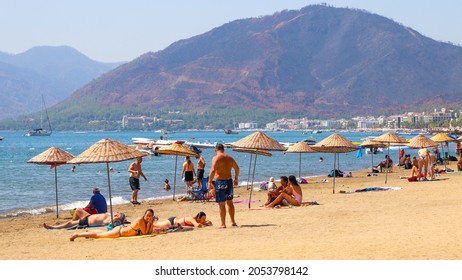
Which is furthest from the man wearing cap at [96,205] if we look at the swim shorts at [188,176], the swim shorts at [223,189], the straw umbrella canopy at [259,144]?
the swim shorts at [188,176]

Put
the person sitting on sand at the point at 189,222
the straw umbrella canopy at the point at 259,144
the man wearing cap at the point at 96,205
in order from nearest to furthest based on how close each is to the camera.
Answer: the person sitting on sand at the point at 189,222, the man wearing cap at the point at 96,205, the straw umbrella canopy at the point at 259,144

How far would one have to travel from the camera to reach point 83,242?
11656 millimetres

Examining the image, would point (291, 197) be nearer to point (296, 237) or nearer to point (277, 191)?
point (277, 191)

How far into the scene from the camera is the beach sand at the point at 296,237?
916 centimetres

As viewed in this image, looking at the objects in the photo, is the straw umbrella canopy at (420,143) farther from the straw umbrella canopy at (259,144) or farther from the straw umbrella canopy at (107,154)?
the straw umbrella canopy at (107,154)

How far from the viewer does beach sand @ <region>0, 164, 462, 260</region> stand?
30.0 feet

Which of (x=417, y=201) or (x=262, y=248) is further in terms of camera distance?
(x=417, y=201)

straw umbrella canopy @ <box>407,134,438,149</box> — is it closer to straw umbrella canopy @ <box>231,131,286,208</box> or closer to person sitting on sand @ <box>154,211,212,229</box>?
straw umbrella canopy @ <box>231,131,286,208</box>

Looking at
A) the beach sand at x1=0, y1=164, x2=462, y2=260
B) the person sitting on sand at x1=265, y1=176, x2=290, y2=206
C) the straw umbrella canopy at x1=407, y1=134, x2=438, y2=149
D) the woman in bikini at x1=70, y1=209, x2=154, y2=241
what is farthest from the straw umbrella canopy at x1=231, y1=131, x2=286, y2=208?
the straw umbrella canopy at x1=407, y1=134, x2=438, y2=149

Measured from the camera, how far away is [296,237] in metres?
10.8

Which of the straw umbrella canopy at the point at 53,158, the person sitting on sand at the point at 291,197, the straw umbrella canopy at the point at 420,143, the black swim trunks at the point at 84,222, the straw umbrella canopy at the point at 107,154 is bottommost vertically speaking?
the black swim trunks at the point at 84,222
